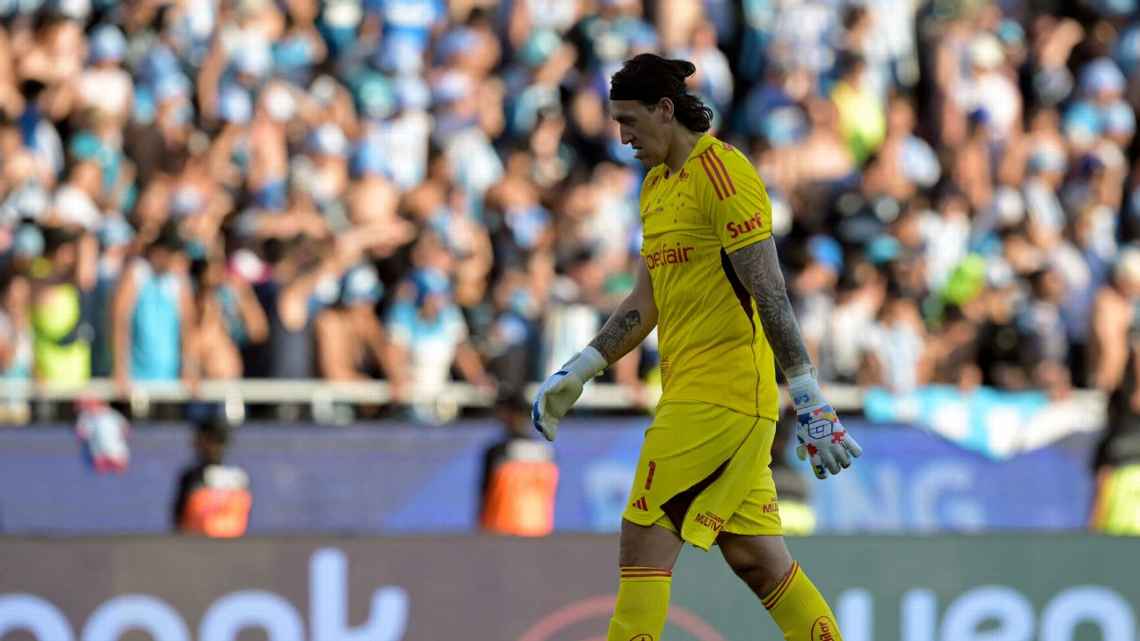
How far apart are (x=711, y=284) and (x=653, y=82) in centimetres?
65

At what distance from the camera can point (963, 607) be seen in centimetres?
928

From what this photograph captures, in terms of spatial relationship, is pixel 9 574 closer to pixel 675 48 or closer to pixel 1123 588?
pixel 1123 588

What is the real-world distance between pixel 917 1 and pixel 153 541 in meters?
12.0

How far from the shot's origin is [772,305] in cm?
644

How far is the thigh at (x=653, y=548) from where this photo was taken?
662cm

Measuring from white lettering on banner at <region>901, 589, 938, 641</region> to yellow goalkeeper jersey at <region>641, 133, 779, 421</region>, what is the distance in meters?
2.76

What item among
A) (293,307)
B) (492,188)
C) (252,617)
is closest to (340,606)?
(252,617)

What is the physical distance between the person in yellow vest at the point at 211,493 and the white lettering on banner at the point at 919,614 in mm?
4122

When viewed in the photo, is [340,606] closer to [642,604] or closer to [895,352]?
[642,604]

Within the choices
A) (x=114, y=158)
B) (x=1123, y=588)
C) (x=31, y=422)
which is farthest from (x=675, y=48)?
(x=1123, y=588)

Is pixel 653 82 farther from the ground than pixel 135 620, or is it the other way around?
pixel 653 82

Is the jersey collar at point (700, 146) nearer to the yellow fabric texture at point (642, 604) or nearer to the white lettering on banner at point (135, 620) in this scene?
the yellow fabric texture at point (642, 604)

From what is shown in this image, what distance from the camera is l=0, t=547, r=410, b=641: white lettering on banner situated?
859cm

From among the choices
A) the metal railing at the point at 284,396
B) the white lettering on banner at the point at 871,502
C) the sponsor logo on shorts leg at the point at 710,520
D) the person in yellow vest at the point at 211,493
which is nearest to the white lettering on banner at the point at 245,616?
the sponsor logo on shorts leg at the point at 710,520
